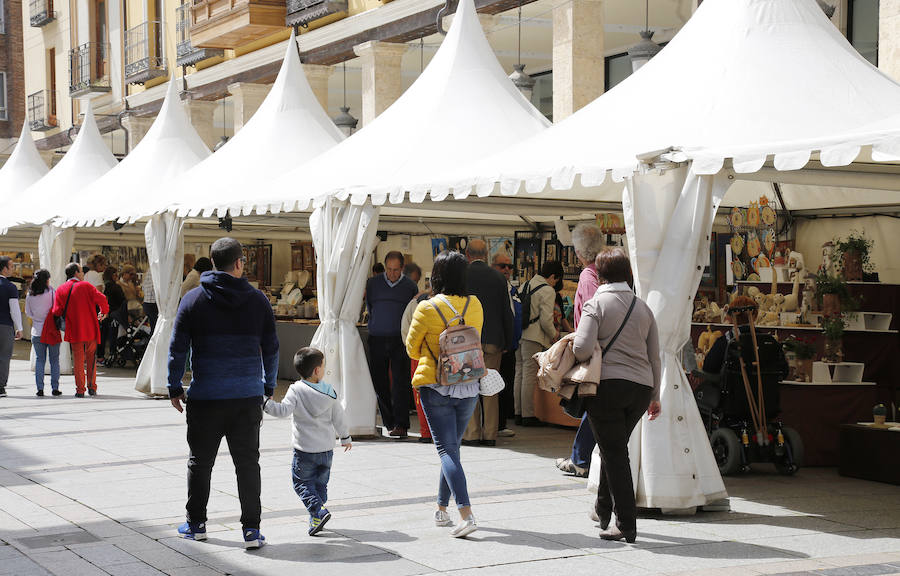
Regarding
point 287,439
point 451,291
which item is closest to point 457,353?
point 451,291

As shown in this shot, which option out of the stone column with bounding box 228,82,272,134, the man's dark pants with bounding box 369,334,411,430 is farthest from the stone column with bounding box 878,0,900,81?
the stone column with bounding box 228,82,272,134

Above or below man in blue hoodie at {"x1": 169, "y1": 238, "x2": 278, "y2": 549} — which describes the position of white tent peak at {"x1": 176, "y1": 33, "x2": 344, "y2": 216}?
above

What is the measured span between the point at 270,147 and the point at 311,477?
9066mm

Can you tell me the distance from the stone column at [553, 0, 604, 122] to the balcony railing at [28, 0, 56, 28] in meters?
23.4

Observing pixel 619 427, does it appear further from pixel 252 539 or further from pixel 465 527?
pixel 252 539

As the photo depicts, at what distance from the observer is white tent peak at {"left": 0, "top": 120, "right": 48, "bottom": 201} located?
24.9 metres

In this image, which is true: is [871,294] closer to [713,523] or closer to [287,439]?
[713,523]

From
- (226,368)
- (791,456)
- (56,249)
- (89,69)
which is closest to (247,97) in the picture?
(56,249)

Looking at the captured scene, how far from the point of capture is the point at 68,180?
21.7 meters

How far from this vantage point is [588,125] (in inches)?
375

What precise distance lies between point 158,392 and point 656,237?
9396mm

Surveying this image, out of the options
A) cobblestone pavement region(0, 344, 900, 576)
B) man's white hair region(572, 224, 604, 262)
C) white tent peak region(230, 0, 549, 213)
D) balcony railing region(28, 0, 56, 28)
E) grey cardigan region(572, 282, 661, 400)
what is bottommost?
cobblestone pavement region(0, 344, 900, 576)

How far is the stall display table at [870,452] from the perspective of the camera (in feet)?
30.7

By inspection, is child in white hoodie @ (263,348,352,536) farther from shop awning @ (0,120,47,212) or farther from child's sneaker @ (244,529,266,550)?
shop awning @ (0,120,47,212)
